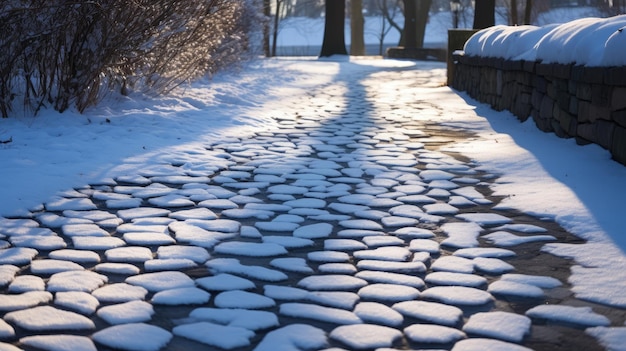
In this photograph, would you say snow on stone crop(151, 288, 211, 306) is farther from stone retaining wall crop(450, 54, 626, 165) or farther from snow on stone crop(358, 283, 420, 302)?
stone retaining wall crop(450, 54, 626, 165)

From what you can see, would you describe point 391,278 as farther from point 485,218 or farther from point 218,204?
point 218,204

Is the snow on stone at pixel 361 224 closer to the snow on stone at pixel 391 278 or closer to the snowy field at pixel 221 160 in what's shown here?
the snowy field at pixel 221 160

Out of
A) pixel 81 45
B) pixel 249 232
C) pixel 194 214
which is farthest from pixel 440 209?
pixel 81 45

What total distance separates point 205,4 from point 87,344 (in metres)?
7.44

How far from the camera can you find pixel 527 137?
743 cm

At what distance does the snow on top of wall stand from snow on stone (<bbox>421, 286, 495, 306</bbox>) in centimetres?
293

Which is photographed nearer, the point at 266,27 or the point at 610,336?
the point at 610,336

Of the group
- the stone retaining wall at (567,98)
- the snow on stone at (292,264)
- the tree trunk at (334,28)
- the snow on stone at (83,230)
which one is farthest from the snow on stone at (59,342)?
the tree trunk at (334,28)

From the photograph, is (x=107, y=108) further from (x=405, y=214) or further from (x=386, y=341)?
(x=386, y=341)

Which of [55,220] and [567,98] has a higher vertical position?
[567,98]

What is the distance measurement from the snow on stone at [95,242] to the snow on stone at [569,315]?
2096mm

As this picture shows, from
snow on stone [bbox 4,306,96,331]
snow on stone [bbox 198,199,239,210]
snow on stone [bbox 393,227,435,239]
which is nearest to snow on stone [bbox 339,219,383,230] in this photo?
snow on stone [bbox 393,227,435,239]

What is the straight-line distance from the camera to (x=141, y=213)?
4625mm

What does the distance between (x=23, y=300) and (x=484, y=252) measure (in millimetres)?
2198
